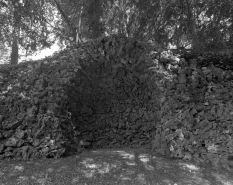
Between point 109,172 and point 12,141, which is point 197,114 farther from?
point 12,141

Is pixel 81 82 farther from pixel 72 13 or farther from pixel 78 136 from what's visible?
pixel 72 13

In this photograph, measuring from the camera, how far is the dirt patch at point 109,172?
4.03 meters

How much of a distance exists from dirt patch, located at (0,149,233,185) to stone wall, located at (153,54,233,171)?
19.1 inches

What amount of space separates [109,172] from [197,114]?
10.6 ft

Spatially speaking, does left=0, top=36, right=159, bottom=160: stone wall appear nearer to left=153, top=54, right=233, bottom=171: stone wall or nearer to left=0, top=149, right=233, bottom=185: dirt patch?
left=153, top=54, right=233, bottom=171: stone wall

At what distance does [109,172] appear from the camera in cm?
438

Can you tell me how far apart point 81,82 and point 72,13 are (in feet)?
20.8

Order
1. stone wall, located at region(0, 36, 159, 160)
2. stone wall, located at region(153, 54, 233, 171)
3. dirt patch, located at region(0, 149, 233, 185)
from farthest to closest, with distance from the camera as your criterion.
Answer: stone wall, located at region(0, 36, 159, 160) → stone wall, located at region(153, 54, 233, 171) → dirt patch, located at region(0, 149, 233, 185)

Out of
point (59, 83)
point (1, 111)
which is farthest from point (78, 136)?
point (1, 111)

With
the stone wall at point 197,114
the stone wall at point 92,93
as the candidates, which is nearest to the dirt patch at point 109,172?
the stone wall at point 197,114

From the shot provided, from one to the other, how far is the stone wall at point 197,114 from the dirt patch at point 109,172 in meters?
0.49

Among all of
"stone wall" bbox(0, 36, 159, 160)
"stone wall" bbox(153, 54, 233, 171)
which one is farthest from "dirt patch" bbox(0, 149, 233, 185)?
"stone wall" bbox(0, 36, 159, 160)

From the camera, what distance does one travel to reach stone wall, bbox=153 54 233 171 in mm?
5285

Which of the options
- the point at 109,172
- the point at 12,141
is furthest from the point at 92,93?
the point at 109,172
